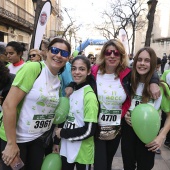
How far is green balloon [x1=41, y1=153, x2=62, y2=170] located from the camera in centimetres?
209

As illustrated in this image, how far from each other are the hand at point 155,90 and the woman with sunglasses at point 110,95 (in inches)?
0.4

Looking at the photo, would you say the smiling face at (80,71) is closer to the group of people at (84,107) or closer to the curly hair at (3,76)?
the group of people at (84,107)

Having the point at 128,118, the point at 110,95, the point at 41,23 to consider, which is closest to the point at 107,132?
the point at 128,118

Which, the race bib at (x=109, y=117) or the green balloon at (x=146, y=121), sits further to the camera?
the race bib at (x=109, y=117)

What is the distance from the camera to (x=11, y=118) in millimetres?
1771

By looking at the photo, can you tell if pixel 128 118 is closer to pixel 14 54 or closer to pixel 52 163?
pixel 52 163

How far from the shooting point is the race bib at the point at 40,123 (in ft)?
6.34

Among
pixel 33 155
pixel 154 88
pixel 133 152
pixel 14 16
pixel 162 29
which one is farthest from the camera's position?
pixel 162 29

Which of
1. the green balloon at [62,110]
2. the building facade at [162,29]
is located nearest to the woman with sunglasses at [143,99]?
the green balloon at [62,110]

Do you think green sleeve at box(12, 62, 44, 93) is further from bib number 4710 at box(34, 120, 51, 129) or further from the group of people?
bib number 4710 at box(34, 120, 51, 129)

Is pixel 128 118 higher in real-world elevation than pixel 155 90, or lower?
lower

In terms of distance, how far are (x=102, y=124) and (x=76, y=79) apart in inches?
22.6

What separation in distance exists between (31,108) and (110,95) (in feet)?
2.80

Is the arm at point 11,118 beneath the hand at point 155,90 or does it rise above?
beneath
